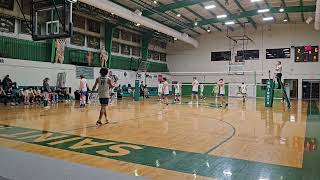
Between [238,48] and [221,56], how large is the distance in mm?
2183

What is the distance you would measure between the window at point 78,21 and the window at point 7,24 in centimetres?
516

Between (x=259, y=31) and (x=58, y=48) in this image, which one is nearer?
(x=58, y=48)

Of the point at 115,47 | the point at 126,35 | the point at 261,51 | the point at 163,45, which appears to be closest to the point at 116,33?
the point at 115,47

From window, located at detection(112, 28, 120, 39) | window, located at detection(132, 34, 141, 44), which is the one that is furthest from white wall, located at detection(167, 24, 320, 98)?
window, located at detection(112, 28, 120, 39)

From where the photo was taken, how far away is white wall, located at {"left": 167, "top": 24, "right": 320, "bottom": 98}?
2767 centimetres

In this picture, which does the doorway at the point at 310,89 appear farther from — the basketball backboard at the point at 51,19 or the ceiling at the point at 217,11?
the basketball backboard at the point at 51,19

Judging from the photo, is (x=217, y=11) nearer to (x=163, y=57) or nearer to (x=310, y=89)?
(x=163, y=57)

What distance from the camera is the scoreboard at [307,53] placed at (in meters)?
27.1

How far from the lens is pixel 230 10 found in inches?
944

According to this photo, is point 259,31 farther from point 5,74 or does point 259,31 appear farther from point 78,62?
point 5,74

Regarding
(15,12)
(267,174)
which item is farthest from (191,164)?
(15,12)

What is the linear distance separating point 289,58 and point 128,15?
18.6 meters

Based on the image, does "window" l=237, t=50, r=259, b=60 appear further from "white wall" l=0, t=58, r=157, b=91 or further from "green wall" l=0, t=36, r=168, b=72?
"white wall" l=0, t=58, r=157, b=91

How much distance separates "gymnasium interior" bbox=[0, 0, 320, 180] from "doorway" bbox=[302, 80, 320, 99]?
0.35 feet
